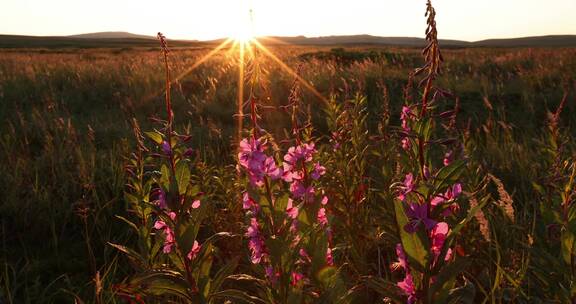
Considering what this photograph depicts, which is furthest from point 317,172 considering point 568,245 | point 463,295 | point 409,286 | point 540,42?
point 540,42

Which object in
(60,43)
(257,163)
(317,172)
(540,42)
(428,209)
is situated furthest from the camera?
(540,42)

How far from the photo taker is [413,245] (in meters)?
1.19

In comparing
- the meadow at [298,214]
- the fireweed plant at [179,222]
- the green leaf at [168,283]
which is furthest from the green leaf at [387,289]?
the green leaf at [168,283]

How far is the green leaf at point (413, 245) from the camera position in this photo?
3.76 feet

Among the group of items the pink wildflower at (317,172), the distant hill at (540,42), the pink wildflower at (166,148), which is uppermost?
the pink wildflower at (166,148)

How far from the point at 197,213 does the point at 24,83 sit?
404 inches

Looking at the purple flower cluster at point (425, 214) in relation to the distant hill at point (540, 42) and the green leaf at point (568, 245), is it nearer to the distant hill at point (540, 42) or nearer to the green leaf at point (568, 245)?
the green leaf at point (568, 245)

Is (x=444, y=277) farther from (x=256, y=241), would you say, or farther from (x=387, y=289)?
(x=256, y=241)

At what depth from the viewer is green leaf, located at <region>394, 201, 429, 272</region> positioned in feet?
3.76

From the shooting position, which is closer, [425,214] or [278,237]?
[425,214]

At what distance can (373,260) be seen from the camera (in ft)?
9.73

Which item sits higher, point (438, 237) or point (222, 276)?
point (438, 237)

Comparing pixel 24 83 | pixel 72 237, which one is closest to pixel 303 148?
pixel 72 237

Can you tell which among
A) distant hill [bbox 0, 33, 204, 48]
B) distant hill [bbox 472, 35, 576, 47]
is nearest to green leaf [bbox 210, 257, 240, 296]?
distant hill [bbox 0, 33, 204, 48]
